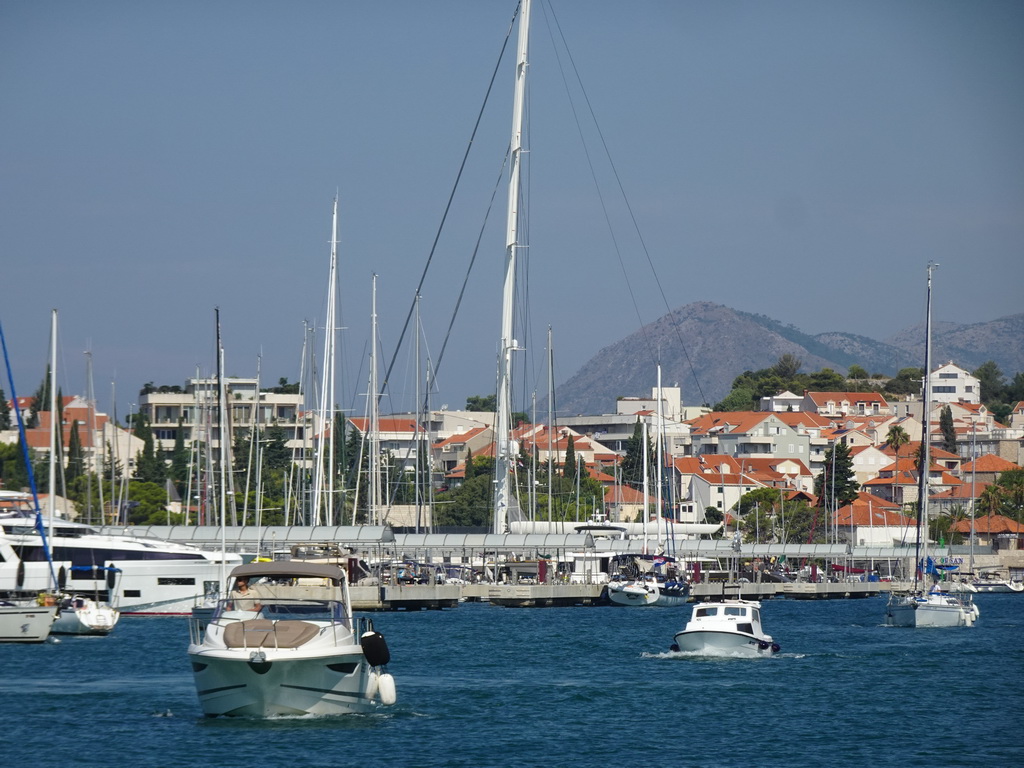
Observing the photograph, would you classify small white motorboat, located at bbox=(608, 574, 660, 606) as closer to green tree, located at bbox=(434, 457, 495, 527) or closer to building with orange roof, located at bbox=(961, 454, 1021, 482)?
green tree, located at bbox=(434, 457, 495, 527)

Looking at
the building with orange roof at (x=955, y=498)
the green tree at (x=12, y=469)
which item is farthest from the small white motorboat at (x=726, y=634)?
the building with orange roof at (x=955, y=498)

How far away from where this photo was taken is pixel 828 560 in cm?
12875

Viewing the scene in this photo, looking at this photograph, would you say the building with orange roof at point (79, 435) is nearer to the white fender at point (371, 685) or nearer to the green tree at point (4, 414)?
the green tree at point (4, 414)

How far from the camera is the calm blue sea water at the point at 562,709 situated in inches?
1097

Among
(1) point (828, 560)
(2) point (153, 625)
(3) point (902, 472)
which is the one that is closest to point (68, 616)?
(2) point (153, 625)

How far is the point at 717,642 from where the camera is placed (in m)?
47.8

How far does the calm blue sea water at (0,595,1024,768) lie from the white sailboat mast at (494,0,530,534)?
6476 mm

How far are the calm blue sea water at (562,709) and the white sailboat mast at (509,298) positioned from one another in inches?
255

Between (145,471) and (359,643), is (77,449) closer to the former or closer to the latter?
(145,471)

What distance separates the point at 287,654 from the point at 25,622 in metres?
22.7

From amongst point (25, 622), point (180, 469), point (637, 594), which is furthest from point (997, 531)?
point (25, 622)

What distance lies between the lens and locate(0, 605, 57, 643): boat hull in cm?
4669

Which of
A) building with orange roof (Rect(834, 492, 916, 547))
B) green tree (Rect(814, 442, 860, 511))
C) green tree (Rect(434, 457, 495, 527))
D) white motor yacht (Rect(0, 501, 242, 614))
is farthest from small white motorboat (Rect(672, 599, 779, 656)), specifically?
green tree (Rect(814, 442, 860, 511))

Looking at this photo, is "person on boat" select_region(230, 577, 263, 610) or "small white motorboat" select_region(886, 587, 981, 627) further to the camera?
"small white motorboat" select_region(886, 587, 981, 627)
